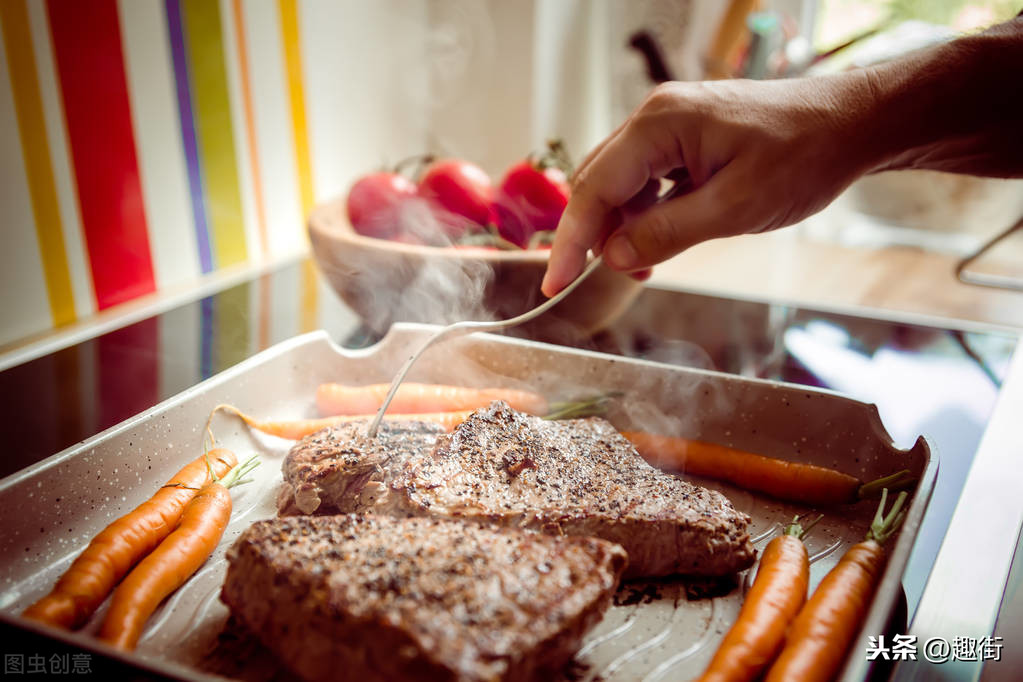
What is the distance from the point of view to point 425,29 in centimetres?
318

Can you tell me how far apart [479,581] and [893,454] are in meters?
0.78

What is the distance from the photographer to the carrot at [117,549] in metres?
0.96

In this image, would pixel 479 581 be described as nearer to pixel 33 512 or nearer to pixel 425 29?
pixel 33 512

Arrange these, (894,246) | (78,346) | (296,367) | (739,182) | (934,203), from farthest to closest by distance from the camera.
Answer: (894,246) → (934,203) → (78,346) → (296,367) → (739,182)

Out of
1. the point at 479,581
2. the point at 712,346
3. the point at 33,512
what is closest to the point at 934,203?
the point at 712,346

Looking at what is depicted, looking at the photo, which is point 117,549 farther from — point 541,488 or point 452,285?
point 452,285

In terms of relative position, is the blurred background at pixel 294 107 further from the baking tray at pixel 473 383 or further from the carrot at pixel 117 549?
the carrot at pixel 117 549

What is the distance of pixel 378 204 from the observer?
2.07 m

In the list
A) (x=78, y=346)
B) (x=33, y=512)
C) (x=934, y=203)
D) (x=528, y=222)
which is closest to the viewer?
(x=33, y=512)

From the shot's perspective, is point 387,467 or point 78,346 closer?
point 387,467

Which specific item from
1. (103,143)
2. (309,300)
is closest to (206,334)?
(309,300)

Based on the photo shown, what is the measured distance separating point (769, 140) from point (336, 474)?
874mm

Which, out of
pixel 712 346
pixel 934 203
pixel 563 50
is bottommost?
pixel 712 346

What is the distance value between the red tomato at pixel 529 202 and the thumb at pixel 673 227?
0.80m
